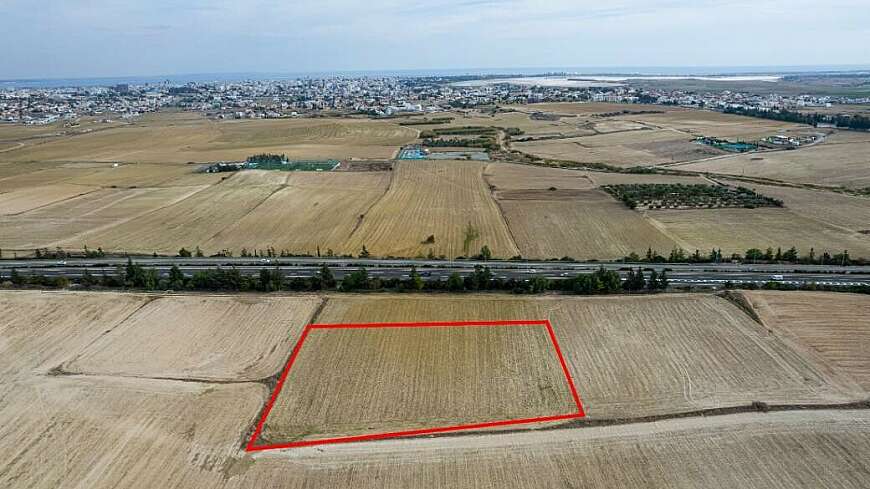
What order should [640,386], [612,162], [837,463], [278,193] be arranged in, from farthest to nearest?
[612,162]
[278,193]
[640,386]
[837,463]

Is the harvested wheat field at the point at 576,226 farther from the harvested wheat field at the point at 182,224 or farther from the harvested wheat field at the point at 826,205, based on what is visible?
the harvested wheat field at the point at 182,224

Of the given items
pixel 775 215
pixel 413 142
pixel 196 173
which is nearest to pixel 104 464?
pixel 775 215

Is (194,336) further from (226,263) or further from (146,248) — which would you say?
(146,248)

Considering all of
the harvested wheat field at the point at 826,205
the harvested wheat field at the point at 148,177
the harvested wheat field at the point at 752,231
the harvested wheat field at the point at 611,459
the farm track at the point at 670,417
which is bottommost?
the harvested wheat field at the point at 611,459

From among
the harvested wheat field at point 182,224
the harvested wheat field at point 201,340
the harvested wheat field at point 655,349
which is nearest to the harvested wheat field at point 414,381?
the harvested wheat field at point 655,349

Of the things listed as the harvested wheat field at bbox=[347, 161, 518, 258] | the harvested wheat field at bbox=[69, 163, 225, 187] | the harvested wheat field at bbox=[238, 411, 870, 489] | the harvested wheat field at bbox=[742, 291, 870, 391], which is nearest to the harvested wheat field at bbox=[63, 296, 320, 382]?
the harvested wheat field at bbox=[238, 411, 870, 489]

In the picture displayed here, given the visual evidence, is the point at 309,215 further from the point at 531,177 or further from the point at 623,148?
the point at 623,148
